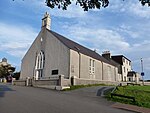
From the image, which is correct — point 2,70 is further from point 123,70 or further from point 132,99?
point 132,99

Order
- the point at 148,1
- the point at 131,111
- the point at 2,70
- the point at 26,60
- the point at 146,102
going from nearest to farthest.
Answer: the point at 148,1 < the point at 131,111 < the point at 146,102 < the point at 26,60 < the point at 2,70

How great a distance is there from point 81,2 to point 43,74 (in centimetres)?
2326

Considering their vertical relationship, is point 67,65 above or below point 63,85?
above

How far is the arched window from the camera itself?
3056 centimetres

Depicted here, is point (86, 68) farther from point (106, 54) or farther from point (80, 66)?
point (106, 54)

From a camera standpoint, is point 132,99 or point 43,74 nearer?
point 132,99

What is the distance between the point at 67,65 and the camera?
86.6 ft

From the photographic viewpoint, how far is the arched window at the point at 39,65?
30562mm

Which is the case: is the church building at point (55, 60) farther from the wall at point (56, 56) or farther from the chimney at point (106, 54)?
the chimney at point (106, 54)

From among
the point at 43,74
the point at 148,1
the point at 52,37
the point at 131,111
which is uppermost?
the point at 52,37

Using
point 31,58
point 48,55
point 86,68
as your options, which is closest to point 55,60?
point 48,55

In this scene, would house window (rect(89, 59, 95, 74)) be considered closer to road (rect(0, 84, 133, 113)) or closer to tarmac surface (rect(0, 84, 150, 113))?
tarmac surface (rect(0, 84, 150, 113))

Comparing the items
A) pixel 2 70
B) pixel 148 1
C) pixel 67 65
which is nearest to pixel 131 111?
pixel 148 1

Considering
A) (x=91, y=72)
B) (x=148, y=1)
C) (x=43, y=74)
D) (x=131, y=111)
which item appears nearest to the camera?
(x=148, y=1)
